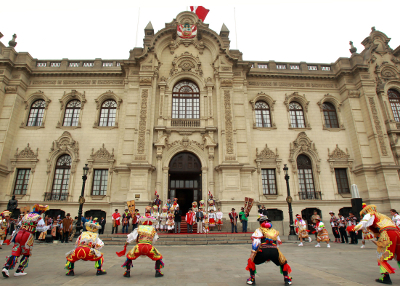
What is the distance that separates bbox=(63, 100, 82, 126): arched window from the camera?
21266 mm

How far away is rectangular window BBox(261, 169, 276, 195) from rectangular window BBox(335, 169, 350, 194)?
17.9ft

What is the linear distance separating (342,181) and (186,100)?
14913mm

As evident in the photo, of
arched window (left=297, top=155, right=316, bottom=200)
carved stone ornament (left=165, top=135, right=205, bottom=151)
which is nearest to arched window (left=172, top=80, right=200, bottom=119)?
carved stone ornament (left=165, top=135, right=205, bottom=151)

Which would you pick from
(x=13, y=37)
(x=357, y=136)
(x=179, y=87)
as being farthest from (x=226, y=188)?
(x=13, y=37)

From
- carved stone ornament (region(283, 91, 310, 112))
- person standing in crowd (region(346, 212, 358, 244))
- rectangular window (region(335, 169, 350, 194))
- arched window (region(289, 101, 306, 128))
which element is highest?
carved stone ornament (region(283, 91, 310, 112))

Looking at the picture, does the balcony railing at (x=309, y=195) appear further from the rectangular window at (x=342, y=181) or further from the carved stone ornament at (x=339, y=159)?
the carved stone ornament at (x=339, y=159)

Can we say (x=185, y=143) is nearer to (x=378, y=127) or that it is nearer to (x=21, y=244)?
(x=21, y=244)

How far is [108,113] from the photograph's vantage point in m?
21.7

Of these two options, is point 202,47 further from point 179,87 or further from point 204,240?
point 204,240

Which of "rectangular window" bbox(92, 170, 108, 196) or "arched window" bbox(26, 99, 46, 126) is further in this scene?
"arched window" bbox(26, 99, 46, 126)

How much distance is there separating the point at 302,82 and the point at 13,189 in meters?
26.1

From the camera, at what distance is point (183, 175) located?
20.1 m

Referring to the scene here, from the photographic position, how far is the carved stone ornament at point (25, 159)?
1947cm

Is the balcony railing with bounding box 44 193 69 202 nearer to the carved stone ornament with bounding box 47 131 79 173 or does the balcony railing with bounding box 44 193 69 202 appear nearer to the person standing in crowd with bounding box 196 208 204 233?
the carved stone ornament with bounding box 47 131 79 173
